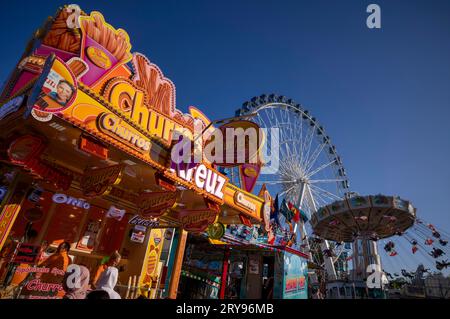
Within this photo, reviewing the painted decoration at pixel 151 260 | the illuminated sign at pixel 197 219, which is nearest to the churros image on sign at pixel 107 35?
the illuminated sign at pixel 197 219

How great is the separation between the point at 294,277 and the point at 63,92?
13570mm

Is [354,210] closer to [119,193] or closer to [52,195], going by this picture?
[119,193]

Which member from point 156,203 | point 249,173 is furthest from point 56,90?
point 249,173

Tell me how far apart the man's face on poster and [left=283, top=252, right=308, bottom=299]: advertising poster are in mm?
11891

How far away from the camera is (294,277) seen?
564 inches

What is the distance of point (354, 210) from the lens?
28.7m

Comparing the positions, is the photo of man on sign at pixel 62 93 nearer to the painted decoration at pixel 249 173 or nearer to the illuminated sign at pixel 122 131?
the illuminated sign at pixel 122 131

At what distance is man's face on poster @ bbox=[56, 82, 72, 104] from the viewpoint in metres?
5.74

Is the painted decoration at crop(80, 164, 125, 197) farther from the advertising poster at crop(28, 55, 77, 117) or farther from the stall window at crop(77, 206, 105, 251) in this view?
the stall window at crop(77, 206, 105, 251)

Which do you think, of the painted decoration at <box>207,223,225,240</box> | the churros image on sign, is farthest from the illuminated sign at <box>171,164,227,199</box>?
the churros image on sign

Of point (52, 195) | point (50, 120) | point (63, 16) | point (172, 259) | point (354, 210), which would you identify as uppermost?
point (354, 210)
